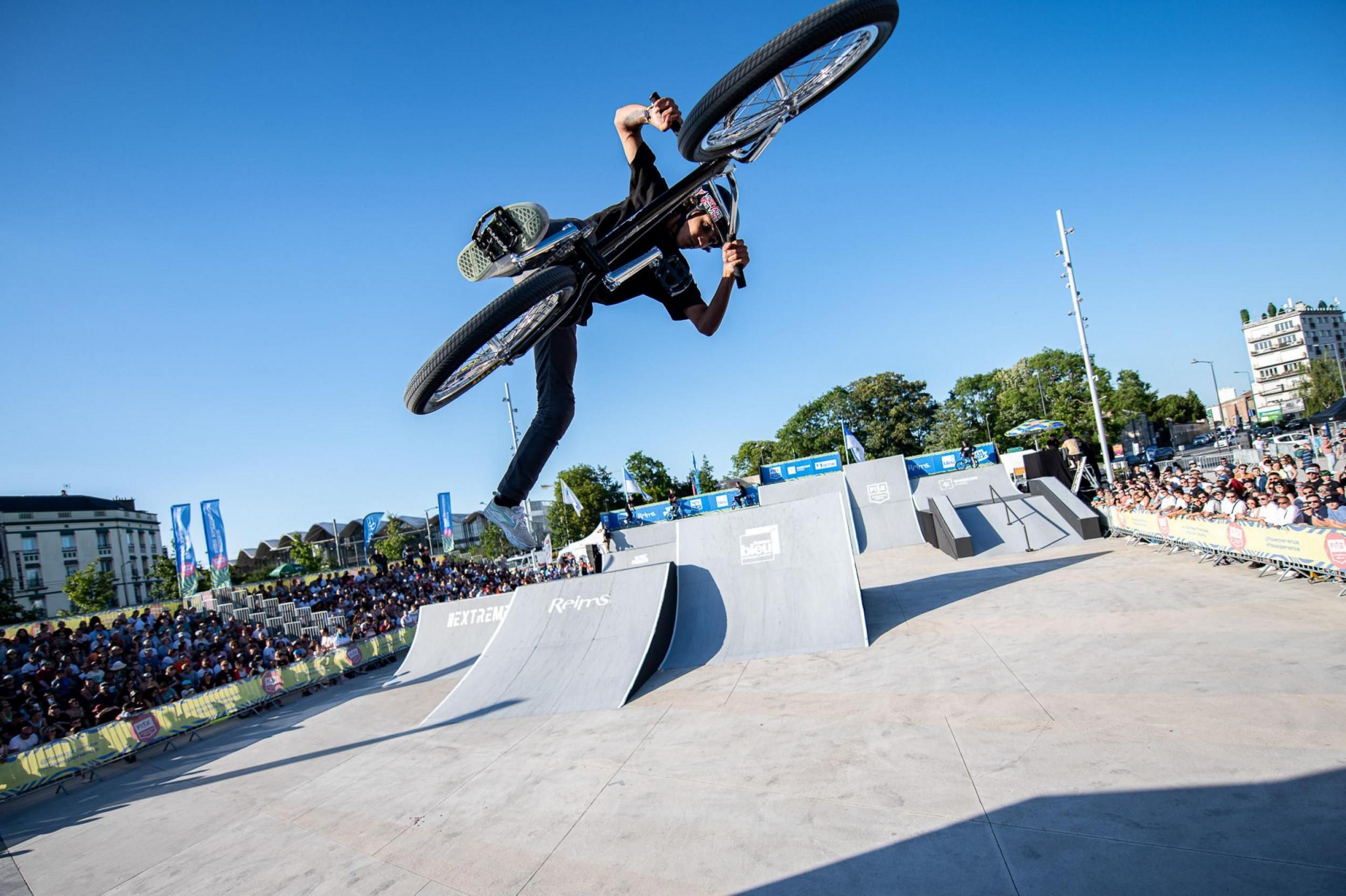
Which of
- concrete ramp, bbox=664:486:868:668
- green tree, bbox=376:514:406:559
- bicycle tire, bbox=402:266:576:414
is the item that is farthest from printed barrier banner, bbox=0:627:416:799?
green tree, bbox=376:514:406:559

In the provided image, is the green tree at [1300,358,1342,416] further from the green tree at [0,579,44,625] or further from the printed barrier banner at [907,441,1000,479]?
the green tree at [0,579,44,625]

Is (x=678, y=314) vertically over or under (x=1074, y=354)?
under

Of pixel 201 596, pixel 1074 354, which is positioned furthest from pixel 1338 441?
pixel 1074 354

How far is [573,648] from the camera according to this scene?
1048cm

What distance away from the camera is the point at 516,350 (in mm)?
5102

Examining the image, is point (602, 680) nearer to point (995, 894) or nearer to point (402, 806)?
point (402, 806)

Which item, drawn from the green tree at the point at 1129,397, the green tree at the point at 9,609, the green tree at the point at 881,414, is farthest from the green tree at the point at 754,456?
the green tree at the point at 9,609

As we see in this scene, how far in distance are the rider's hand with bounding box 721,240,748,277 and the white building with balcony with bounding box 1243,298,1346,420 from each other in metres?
143

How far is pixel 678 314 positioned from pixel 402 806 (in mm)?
5644

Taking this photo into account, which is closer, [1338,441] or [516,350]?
[516,350]

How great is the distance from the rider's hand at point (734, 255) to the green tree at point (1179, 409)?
111 meters

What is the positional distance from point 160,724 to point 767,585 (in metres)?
11.9

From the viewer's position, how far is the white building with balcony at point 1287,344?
11012 cm

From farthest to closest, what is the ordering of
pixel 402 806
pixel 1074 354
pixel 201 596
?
pixel 1074 354 → pixel 201 596 → pixel 402 806
